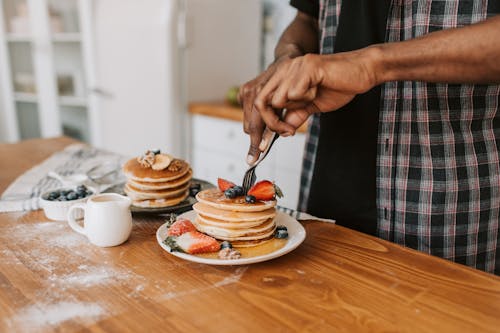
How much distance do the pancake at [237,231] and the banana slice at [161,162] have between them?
0.93ft

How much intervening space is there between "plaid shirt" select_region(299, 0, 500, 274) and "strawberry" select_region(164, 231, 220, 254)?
48cm

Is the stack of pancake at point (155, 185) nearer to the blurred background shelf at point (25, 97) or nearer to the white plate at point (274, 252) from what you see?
the white plate at point (274, 252)

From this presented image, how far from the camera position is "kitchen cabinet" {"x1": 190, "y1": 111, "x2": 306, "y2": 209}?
240cm

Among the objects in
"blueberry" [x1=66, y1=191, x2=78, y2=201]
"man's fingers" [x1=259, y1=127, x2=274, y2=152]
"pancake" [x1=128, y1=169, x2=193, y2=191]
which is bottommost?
"blueberry" [x1=66, y1=191, x2=78, y2=201]

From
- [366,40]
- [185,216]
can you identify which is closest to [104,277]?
[185,216]

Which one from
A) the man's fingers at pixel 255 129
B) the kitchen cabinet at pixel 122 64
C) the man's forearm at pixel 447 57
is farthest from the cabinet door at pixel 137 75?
the man's forearm at pixel 447 57

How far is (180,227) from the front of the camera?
95 cm

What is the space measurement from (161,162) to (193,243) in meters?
0.37

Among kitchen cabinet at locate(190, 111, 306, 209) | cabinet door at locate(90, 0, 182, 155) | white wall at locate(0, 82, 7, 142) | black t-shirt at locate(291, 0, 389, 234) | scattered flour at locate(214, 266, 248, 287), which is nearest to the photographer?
scattered flour at locate(214, 266, 248, 287)

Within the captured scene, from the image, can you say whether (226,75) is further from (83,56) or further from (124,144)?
(83,56)

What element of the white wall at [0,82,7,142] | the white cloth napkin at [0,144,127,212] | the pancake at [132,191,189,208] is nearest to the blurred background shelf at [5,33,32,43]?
the white wall at [0,82,7,142]

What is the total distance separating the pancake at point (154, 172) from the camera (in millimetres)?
1159

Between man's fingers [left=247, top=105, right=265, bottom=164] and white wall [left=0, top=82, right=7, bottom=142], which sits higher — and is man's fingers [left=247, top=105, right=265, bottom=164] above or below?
above

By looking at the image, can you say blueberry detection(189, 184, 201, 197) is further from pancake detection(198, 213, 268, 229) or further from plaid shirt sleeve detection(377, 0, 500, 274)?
plaid shirt sleeve detection(377, 0, 500, 274)
